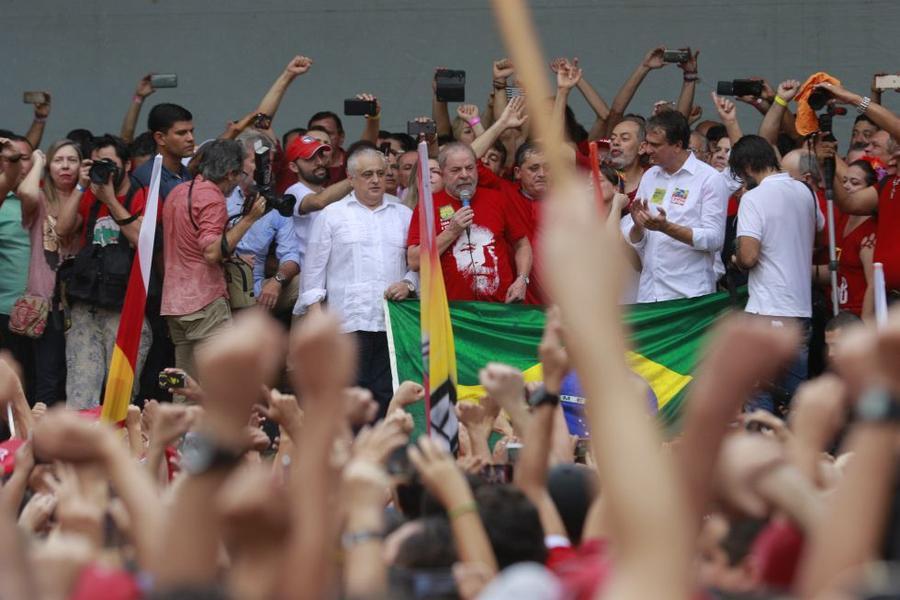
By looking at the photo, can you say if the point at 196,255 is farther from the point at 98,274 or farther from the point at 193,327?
the point at 98,274

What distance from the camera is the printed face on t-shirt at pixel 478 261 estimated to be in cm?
801

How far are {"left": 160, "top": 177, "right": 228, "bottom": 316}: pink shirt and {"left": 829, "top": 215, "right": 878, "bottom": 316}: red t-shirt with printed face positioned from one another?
10.4 feet

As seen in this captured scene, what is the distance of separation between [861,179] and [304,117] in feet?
14.6

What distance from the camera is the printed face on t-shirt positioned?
26.3 ft

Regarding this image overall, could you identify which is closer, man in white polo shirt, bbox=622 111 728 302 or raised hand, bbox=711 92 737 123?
man in white polo shirt, bbox=622 111 728 302

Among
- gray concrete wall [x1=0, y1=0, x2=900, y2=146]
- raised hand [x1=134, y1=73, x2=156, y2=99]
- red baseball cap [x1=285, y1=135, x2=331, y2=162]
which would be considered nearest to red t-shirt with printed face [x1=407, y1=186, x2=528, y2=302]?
red baseball cap [x1=285, y1=135, x2=331, y2=162]

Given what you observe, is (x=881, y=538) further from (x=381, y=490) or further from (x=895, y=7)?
(x=895, y=7)

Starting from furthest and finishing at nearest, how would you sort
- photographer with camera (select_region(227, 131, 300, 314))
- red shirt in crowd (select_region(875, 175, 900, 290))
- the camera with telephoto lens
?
photographer with camera (select_region(227, 131, 300, 314))
the camera with telephoto lens
red shirt in crowd (select_region(875, 175, 900, 290))

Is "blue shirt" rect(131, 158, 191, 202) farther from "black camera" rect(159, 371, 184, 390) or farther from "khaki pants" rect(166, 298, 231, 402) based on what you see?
"black camera" rect(159, 371, 184, 390)

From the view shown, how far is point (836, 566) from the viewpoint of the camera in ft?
7.13

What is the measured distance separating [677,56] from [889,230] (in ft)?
8.30

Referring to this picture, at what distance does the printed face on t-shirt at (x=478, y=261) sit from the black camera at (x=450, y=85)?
4.29 feet

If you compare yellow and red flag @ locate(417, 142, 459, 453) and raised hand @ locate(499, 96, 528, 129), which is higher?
raised hand @ locate(499, 96, 528, 129)

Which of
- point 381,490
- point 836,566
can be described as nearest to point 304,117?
point 381,490
